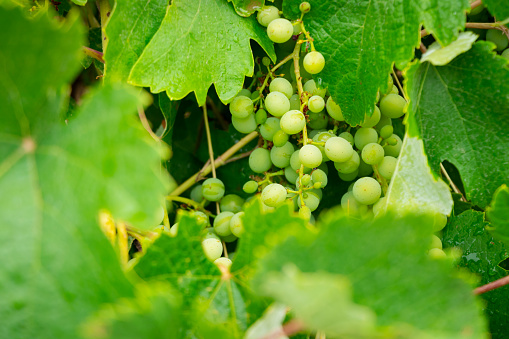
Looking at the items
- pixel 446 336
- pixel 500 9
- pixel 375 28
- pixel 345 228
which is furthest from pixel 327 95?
pixel 446 336

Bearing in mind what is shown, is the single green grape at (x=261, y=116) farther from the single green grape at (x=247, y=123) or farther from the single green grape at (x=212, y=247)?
A: the single green grape at (x=212, y=247)

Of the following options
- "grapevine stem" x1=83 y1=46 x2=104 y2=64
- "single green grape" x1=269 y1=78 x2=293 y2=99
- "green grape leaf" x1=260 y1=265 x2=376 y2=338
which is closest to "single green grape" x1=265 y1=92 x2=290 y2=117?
"single green grape" x1=269 y1=78 x2=293 y2=99

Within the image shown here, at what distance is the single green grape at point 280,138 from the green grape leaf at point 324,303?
1.48 ft

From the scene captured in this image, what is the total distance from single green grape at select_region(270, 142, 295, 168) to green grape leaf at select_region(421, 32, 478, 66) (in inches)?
11.4

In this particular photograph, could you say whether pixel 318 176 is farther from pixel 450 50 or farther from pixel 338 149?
pixel 450 50

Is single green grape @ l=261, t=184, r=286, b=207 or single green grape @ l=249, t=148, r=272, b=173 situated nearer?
single green grape @ l=261, t=184, r=286, b=207

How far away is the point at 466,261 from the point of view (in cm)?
83

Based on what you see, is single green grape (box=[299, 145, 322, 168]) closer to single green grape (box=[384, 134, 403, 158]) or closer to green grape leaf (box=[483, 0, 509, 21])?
single green grape (box=[384, 134, 403, 158])

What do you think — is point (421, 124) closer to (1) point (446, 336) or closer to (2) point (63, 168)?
(1) point (446, 336)

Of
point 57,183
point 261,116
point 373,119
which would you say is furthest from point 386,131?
point 57,183

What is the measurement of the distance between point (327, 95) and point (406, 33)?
A: 0.63 feet

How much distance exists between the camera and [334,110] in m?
0.83

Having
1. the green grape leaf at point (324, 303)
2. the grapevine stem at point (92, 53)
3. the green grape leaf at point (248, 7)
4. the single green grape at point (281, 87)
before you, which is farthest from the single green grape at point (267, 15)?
the green grape leaf at point (324, 303)

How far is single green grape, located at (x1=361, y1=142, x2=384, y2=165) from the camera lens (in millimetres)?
787
